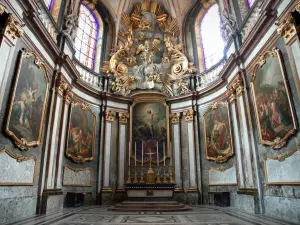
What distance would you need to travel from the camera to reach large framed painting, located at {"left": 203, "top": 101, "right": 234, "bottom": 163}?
32.6 feet

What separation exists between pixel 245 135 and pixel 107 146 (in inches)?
253

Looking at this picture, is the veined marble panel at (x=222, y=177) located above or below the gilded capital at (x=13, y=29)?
below

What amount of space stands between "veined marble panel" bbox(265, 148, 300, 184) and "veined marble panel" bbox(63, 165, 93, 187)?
23.9 ft

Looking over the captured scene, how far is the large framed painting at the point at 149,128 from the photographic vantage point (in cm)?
1189

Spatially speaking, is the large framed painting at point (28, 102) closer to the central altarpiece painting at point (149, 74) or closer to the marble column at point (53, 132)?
the marble column at point (53, 132)

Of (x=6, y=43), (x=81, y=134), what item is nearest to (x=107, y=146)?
(x=81, y=134)

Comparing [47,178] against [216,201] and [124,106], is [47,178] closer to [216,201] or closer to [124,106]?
[124,106]

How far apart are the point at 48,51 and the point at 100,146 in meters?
5.09

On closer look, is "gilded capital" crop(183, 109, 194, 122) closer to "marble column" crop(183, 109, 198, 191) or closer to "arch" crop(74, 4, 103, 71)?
"marble column" crop(183, 109, 198, 191)

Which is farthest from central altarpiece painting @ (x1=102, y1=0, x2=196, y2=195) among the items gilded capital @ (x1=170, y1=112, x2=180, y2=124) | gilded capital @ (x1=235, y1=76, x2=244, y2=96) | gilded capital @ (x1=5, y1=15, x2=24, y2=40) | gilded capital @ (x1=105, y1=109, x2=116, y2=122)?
gilded capital @ (x1=5, y1=15, x2=24, y2=40)

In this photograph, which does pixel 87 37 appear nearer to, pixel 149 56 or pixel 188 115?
pixel 149 56

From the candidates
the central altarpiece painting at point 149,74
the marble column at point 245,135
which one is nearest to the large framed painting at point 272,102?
the marble column at point 245,135

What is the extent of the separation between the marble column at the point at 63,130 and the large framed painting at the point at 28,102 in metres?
1.38

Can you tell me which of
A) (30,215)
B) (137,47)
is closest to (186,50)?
(137,47)
